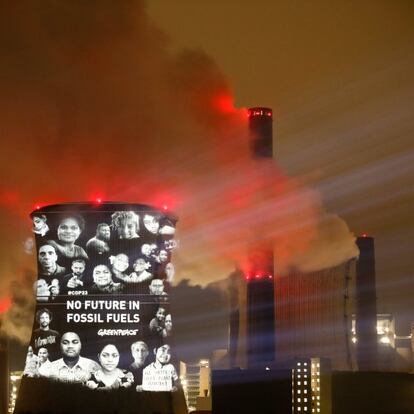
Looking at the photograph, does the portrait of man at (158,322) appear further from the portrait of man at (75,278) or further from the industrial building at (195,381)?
the industrial building at (195,381)

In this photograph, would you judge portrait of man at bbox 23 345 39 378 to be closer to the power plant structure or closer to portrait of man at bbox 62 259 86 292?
portrait of man at bbox 62 259 86 292

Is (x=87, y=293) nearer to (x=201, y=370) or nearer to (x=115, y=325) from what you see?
(x=115, y=325)

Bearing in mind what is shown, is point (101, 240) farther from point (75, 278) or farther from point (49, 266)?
point (49, 266)

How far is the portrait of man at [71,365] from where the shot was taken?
32.4 m

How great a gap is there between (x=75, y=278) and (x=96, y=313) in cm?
113

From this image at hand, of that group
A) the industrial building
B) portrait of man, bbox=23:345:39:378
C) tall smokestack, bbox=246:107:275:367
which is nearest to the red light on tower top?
tall smokestack, bbox=246:107:275:367

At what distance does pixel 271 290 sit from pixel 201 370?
16.9ft

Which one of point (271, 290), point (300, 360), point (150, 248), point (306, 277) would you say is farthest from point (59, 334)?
point (306, 277)

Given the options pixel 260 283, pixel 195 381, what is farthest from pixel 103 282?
pixel 195 381

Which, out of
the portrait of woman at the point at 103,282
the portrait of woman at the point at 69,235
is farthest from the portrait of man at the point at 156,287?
the portrait of woman at the point at 69,235

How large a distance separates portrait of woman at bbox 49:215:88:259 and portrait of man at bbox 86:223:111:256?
31 cm

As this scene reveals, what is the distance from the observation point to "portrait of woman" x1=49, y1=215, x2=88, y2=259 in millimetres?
32219

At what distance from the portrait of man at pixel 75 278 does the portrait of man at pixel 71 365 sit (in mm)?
1302

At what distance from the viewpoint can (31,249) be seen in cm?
3606
